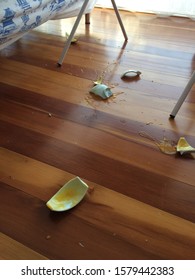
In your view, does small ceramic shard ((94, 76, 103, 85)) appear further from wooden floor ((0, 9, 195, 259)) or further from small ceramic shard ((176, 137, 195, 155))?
small ceramic shard ((176, 137, 195, 155))

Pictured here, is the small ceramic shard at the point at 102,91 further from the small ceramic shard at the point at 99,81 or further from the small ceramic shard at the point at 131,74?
the small ceramic shard at the point at 131,74

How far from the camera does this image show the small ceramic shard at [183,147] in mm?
824

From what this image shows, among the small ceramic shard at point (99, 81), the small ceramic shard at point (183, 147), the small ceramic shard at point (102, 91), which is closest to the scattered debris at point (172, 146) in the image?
the small ceramic shard at point (183, 147)

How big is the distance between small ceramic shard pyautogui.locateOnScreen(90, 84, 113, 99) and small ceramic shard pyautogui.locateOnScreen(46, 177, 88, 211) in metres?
0.46

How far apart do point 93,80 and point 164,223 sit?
0.73 metres

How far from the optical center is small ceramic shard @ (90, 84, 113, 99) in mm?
1087

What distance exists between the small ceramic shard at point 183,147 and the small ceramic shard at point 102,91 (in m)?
0.35

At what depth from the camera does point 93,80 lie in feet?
3.95

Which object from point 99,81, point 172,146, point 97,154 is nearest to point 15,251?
point 97,154

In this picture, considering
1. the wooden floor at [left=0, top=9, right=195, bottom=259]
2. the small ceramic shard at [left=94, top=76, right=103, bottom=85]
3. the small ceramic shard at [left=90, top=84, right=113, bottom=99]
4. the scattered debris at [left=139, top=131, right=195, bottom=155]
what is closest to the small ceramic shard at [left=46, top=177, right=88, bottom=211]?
the wooden floor at [left=0, top=9, right=195, bottom=259]

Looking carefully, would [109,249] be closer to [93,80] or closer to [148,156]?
[148,156]

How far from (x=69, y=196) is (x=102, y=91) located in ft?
1.70

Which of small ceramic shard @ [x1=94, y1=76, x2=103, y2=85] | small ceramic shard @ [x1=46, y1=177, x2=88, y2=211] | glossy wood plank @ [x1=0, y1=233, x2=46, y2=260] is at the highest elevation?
small ceramic shard @ [x1=94, y1=76, x2=103, y2=85]
